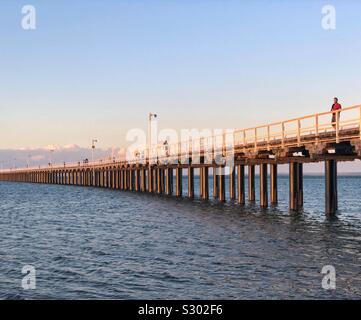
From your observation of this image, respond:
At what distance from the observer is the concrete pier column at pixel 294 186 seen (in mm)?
32719

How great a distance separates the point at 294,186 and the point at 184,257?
16.6 m

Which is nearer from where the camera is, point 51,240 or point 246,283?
point 246,283

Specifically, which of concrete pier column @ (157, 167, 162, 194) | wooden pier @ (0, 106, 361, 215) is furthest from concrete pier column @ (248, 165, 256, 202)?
concrete pier column @ (157, 167, 162, 194)

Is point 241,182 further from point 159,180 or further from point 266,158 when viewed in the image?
point 159,180

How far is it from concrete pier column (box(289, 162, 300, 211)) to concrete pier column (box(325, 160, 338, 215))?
3119 millimetres

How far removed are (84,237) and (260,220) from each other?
33.2 feet

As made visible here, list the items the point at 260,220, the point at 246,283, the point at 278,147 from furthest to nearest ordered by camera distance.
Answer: the point at 278,147, the point at 260,220, the point at 246,283

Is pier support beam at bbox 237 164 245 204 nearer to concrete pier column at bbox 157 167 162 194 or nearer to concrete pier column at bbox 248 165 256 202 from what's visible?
concrete pier column at bbox 248 165 256 202

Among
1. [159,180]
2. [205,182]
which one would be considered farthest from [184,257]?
[159,180]

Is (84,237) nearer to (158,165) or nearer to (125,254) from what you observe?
(125,254)

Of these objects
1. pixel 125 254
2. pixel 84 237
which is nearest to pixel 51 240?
pixel 84 237

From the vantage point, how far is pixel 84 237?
2434 centimetres

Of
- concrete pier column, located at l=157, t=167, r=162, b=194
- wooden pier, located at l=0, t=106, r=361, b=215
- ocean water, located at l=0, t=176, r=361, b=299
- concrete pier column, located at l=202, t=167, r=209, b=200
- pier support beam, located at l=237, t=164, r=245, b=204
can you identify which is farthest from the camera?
concrete pier column, located at l=157, t=167, r=162, b=194

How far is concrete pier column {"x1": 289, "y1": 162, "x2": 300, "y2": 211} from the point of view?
107 ft
